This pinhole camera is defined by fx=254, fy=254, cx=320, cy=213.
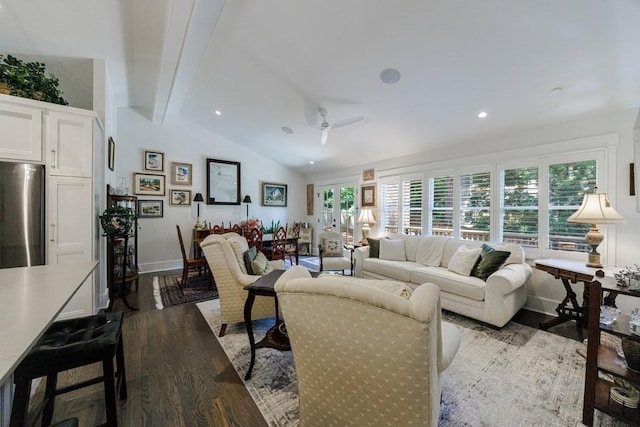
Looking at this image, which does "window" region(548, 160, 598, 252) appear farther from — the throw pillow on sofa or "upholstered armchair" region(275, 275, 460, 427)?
"upholstered armchair" region(275, 275, 460, 427)

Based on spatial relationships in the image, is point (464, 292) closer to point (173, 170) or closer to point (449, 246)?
point (449, 246)

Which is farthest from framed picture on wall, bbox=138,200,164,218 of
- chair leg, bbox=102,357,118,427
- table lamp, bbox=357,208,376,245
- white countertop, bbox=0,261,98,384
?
chair leg, bbox=102,357,118,427

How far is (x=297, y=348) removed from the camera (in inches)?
51.1

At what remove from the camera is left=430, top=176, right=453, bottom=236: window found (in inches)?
170

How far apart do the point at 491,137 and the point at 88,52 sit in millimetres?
5597

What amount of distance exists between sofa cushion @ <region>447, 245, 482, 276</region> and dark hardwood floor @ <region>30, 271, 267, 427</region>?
2796 mm

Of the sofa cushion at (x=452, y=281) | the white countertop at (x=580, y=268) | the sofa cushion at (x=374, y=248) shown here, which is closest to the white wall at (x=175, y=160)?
the sofa cushion at (x=374, y=248)

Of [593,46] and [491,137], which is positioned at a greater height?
[593,46]

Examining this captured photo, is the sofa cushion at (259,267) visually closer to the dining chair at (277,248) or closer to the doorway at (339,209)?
the dining chair at (277,248)

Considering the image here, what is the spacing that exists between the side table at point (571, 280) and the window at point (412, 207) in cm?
205

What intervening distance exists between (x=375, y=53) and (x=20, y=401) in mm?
3687

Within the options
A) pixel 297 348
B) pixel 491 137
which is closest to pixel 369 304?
pixel 297 348

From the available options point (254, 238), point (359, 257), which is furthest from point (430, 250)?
point (254, 238)

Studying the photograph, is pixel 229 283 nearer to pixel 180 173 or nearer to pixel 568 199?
pixel 180 173
